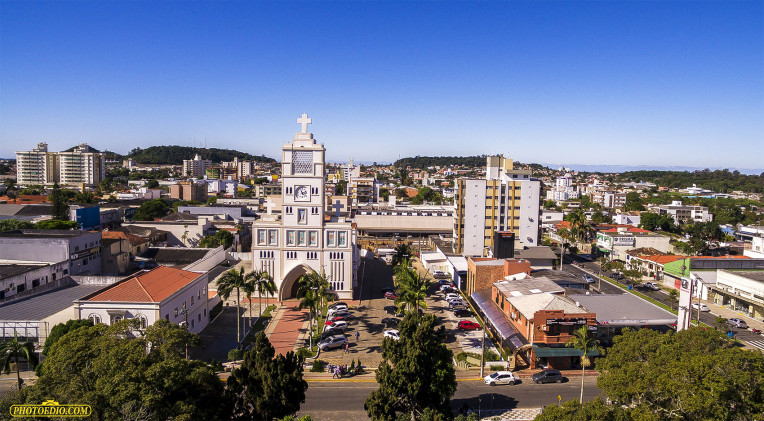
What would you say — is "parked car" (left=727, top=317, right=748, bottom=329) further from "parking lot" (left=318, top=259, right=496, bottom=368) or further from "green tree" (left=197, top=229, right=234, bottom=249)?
"green tree" (left=197, top=229, right=234, bottom=249)

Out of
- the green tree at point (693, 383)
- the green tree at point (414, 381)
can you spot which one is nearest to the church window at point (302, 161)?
the green tree at point (414, 381)

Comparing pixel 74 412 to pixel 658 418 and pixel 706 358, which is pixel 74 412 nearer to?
pixel 658 418

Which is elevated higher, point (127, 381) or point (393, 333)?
point (127, 381)

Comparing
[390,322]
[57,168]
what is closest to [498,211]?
[390,322]

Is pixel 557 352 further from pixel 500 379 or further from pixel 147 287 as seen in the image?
pixel 147 287

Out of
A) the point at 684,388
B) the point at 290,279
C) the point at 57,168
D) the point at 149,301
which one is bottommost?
the point at 290,279
